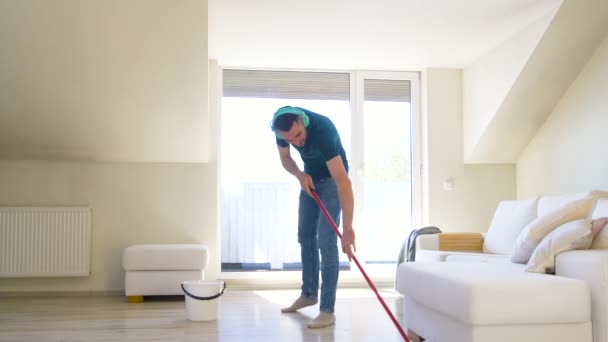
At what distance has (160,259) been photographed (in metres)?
4.61

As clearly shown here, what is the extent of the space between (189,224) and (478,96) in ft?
8.76

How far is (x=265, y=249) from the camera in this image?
18.1ft

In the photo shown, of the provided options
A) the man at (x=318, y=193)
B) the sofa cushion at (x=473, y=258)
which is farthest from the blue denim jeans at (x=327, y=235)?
the sofa cushion at (x=473, y=258)

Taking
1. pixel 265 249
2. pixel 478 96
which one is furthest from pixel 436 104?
pixel 265 249

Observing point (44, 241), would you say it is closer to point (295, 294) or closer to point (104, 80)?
point (104, 80)

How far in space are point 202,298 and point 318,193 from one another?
0.92m

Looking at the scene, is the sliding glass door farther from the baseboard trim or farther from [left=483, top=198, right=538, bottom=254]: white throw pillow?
the baseboard trim

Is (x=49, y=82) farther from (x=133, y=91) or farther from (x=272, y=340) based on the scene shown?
(x=272, y=340)

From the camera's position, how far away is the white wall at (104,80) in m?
3.95

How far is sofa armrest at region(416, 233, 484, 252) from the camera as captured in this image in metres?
4.54

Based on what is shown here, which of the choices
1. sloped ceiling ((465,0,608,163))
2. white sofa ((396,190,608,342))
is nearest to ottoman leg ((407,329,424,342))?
white sofa ((396,190,608,342))

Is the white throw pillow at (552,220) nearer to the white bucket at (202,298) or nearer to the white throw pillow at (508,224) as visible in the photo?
the white throw pillow at (508,224)

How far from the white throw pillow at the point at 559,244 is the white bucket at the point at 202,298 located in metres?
1.78

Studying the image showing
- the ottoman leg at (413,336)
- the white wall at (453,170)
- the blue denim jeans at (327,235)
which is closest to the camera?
the ottoman leg at (413,336)
